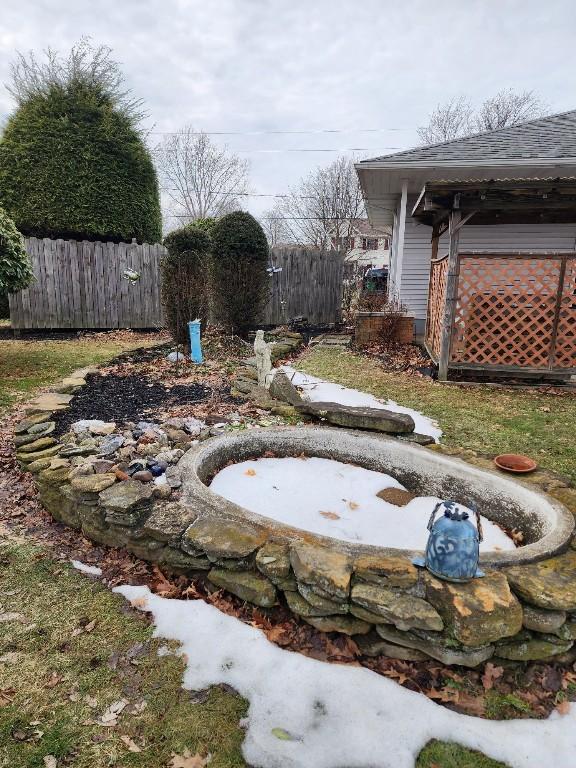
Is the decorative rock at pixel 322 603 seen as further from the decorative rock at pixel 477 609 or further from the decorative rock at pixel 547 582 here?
the decorative rock at pixel 547 582

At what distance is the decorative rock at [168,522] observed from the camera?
2.21 m

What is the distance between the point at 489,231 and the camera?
8828 mm

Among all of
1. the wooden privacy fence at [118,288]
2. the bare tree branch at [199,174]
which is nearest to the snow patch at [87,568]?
the wooden privacy fence at [118,288]

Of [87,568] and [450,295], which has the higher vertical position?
[450,295]

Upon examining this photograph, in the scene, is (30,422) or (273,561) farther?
(30,422)

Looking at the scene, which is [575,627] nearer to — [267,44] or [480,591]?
[480,591]

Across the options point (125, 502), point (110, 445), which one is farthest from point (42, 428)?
point (125, 502)

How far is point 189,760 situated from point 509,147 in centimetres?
995

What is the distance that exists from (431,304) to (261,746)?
23.8 ft

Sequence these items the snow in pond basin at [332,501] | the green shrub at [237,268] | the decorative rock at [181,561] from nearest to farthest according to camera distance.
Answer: the decorative rock at [181,561], the snow in pond basin at [332,501], the green shrub at [237,268]

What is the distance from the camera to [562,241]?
28.5ft

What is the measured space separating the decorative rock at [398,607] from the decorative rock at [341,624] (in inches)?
4.2

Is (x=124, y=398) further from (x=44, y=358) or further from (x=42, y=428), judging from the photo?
(x=44, y=358)

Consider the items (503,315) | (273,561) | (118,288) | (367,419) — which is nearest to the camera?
(273,561)
